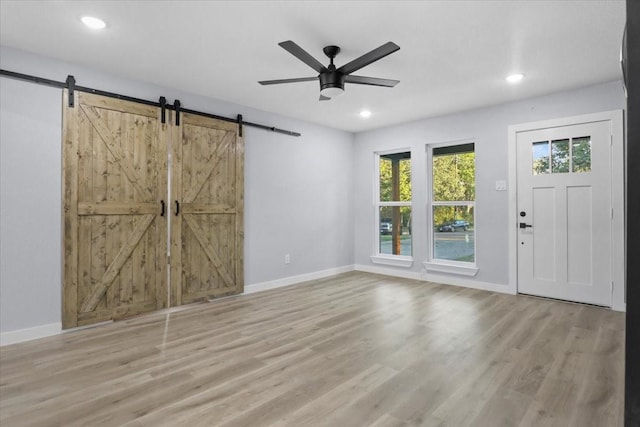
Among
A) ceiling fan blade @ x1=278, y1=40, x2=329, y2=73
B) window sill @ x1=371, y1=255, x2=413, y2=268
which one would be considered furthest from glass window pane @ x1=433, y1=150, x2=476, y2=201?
ceiling fan blade @ x1=278, y1=40, x2=329, y2=73

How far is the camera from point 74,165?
3.42 metres

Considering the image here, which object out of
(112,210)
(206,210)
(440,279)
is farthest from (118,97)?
(440,279)

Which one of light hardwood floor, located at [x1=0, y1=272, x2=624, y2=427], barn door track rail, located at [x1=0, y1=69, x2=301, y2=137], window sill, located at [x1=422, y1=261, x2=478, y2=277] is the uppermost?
barn door track rail, located at [x1=0, y1=69, x2=301, y2=137]

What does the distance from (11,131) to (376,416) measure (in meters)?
3.87

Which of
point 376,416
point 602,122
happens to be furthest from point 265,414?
point 602,122

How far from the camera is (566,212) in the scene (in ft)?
14.0

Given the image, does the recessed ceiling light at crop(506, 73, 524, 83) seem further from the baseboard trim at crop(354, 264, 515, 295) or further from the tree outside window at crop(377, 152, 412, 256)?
the baseboard trim at crop(354, 264, 515, 295)

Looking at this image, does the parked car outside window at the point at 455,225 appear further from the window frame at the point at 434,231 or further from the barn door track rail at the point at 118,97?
the barn door track rail at the point at 118,97

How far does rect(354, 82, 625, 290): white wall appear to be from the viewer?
4.27 meters

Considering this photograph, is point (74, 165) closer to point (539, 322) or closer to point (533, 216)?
point (539, 322)

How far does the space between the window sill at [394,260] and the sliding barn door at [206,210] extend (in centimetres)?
265

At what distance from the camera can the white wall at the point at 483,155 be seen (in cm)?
427

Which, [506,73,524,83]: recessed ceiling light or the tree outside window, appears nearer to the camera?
[506,73,524,83]: recessed ceiling light

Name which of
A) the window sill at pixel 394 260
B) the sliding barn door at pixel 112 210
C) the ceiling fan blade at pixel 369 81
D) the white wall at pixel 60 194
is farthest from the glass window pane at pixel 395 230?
the sliding barn door at pixel 112 210
